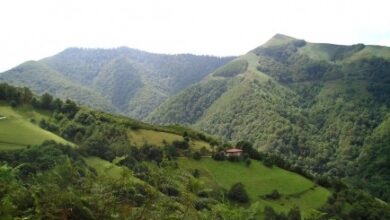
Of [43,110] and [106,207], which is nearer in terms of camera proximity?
[106,207]

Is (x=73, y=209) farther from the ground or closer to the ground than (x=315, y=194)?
farther from the ground

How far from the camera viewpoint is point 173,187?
1564 cm

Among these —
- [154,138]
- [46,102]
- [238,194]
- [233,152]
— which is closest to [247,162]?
[233,152]

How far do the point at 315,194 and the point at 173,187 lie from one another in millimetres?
83042

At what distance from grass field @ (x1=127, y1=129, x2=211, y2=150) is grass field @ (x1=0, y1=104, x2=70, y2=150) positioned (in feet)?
55.7

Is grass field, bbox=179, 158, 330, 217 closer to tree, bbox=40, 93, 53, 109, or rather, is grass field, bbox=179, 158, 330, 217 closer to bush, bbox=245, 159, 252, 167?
bush, bbox=245, 159, 252, 167

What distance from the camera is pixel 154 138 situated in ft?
337

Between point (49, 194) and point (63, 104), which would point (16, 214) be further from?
point (63, 104)

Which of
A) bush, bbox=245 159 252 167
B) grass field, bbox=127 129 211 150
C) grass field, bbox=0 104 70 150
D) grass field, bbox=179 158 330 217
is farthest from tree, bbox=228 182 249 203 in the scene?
grass field, bbox=0 104 70 150

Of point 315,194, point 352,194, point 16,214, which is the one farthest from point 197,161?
point 16,214

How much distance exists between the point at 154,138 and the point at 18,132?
95.4 feet

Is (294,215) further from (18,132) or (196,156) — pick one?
(18,132)

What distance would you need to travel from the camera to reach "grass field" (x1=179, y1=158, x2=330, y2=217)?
87.9 m

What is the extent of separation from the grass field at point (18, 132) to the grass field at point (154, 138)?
17.0 meters
